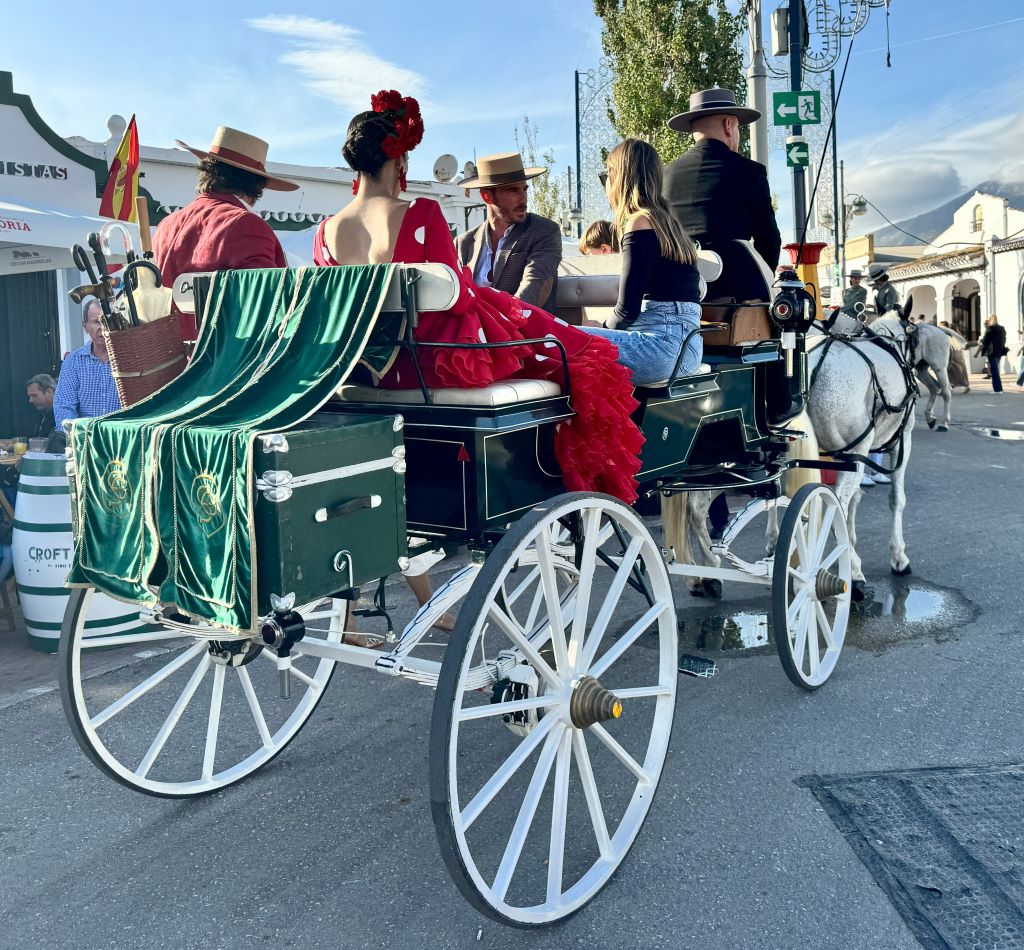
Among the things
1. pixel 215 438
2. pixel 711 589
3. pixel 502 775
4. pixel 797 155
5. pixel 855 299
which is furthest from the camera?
pixel 855 299

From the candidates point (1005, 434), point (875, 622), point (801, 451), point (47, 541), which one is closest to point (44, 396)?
point (47, 541)

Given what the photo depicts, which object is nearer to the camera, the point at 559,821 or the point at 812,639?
the point at 559,821

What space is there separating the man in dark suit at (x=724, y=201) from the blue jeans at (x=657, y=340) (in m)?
1.03

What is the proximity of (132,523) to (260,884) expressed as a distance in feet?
3.78

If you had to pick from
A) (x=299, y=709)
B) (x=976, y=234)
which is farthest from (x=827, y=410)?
(x=976, y=234)

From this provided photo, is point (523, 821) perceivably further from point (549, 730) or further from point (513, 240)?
point (513, 240)

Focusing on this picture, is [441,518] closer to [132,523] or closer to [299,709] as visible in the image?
[132,523]

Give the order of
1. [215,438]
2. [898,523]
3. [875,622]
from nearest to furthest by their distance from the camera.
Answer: [215,438] → [875,622] → [898,523]

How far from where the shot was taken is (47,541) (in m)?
5.04

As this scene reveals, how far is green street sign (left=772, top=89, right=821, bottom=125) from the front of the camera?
9867mm

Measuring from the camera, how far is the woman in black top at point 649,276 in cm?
377

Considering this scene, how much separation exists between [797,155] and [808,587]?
7.37 metres

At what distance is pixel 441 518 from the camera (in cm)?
286

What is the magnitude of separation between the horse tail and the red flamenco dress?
2.17 m
